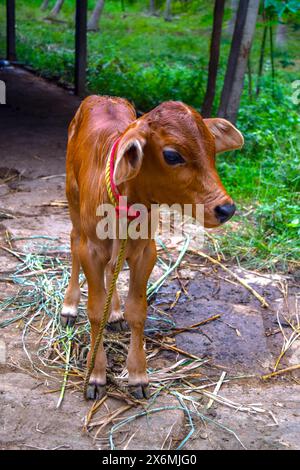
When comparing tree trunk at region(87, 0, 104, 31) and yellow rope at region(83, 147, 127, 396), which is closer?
yellow rope at region(83, 147, 127, 396)

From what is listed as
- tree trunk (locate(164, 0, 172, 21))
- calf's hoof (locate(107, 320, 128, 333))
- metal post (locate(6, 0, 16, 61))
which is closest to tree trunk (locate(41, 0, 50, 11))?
tree trunk (locate(164, 0, 172, 21))

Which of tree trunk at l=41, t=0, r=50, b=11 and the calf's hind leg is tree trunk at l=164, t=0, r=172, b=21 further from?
the calf's hind leg

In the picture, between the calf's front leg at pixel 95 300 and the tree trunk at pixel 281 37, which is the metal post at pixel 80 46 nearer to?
the calf's front leg at pixel 95 300

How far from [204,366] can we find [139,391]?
1.91 ft

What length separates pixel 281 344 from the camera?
4.28 metres

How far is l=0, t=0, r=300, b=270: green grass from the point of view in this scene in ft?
18.9

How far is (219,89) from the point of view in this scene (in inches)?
470

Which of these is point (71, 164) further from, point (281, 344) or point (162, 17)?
point (162, 17)

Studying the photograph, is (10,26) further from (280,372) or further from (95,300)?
(280,372)

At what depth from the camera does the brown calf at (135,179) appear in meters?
2.85

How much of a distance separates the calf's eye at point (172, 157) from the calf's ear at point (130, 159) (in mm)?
117

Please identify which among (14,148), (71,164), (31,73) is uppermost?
(71,164)

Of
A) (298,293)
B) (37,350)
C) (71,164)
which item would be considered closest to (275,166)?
(298,293)

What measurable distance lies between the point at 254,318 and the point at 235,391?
915 millimetres
